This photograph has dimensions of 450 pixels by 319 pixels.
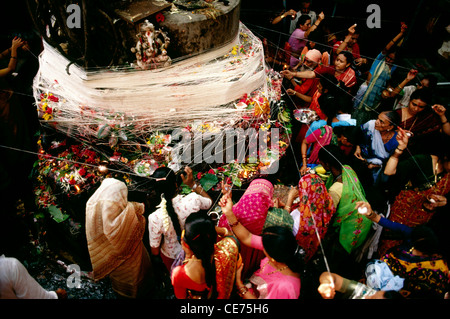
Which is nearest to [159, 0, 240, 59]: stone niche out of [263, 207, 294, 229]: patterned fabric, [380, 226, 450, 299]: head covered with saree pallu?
[263, 207, 294, 229]: patterned fabric

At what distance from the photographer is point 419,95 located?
3.39m

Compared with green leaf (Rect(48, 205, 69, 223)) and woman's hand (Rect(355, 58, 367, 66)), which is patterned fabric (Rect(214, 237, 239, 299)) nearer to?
green leaf (Rect(48, 205, 69, 223))

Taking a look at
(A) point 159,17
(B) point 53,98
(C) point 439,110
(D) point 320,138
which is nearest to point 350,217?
(D) point 320,138

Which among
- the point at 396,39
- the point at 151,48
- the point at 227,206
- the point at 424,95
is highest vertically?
the point at 396,39

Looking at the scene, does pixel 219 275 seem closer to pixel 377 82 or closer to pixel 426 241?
pixel 426 241

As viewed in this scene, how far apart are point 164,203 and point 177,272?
2.25ft

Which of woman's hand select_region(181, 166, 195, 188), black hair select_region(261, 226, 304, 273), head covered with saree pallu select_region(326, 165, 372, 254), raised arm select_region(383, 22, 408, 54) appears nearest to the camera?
black hair select_region(261, 226, 304, 273)

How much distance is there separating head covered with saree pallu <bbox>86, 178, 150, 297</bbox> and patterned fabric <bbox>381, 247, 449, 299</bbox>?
2.45 meters

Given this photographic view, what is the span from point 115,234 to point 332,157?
91.9 inches

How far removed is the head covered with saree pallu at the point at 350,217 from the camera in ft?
8.60

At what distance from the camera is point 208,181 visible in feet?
11.3

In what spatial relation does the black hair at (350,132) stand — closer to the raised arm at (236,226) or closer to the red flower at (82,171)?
the raised arm at (236,226)

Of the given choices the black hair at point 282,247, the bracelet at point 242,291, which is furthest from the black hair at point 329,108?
the bracelet at point 242,291

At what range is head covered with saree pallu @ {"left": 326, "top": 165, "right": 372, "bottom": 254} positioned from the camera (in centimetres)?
262
